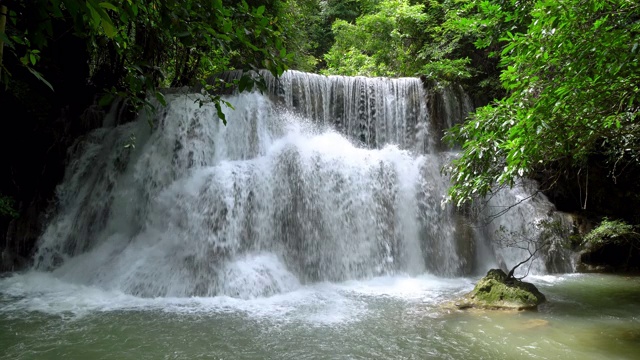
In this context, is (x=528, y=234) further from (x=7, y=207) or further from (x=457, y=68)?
(x=7, y=207)

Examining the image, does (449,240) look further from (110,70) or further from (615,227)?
(110,70)

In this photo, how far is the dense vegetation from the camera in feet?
8.52

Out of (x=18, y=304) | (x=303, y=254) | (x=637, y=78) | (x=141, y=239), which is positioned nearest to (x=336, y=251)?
(x=303, y=254)

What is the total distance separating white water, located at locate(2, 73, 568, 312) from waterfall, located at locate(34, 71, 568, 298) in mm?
26

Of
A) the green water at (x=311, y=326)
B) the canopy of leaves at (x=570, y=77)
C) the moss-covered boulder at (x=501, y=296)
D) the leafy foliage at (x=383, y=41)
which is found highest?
the leafy foliage at (x=383, y=41)

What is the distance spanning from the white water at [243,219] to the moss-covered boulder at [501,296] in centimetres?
91

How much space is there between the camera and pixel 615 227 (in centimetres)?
700

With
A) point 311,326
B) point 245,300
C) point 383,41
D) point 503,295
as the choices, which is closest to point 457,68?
point 383,41

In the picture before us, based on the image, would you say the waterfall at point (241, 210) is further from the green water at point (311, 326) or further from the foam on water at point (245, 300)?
the green water at point (311, 326)

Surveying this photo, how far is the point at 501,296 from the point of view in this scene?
6430mm

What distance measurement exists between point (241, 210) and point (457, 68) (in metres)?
7.44

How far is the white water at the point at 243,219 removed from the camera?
24.4 feet

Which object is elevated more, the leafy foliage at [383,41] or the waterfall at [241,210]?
the leafy foliage at [383,41]

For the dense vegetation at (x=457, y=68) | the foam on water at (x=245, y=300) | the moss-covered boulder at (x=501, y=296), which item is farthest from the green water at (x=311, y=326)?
the dense vegetation at (x=457, y=68)
